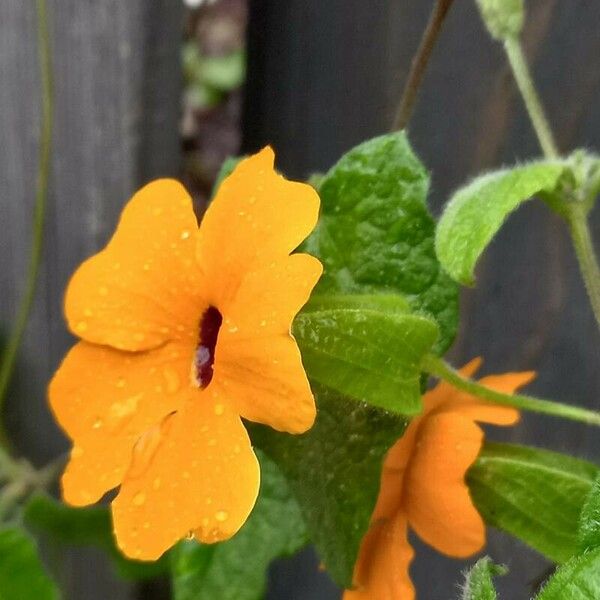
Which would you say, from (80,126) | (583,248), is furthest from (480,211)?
(80,126)

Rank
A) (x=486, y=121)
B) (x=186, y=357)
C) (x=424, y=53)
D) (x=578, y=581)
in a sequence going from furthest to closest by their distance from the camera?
1. (x=486, y=121)
2. (x=424, y=53)
3. (x=186, y=357)
4. (x=578, y=581)

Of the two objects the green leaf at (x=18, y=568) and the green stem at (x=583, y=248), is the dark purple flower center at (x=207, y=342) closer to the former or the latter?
the green stem at (x=583, y=248)

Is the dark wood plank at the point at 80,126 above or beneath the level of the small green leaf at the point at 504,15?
beneath

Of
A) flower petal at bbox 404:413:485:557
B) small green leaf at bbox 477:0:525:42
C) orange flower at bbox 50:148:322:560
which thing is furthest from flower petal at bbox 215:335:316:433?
small green leaf at bbox 477:0:525:42

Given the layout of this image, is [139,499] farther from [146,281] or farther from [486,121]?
[486,121]

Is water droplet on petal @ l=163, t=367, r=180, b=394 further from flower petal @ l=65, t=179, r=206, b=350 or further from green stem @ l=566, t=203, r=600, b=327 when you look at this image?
green stem @ l=566, t=203, r=600, b=327

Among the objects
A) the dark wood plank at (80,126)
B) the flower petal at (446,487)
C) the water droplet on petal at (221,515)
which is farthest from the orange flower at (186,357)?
the dark wood plank at (80,126)

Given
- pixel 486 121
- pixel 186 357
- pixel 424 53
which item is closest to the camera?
pixel 186 357
